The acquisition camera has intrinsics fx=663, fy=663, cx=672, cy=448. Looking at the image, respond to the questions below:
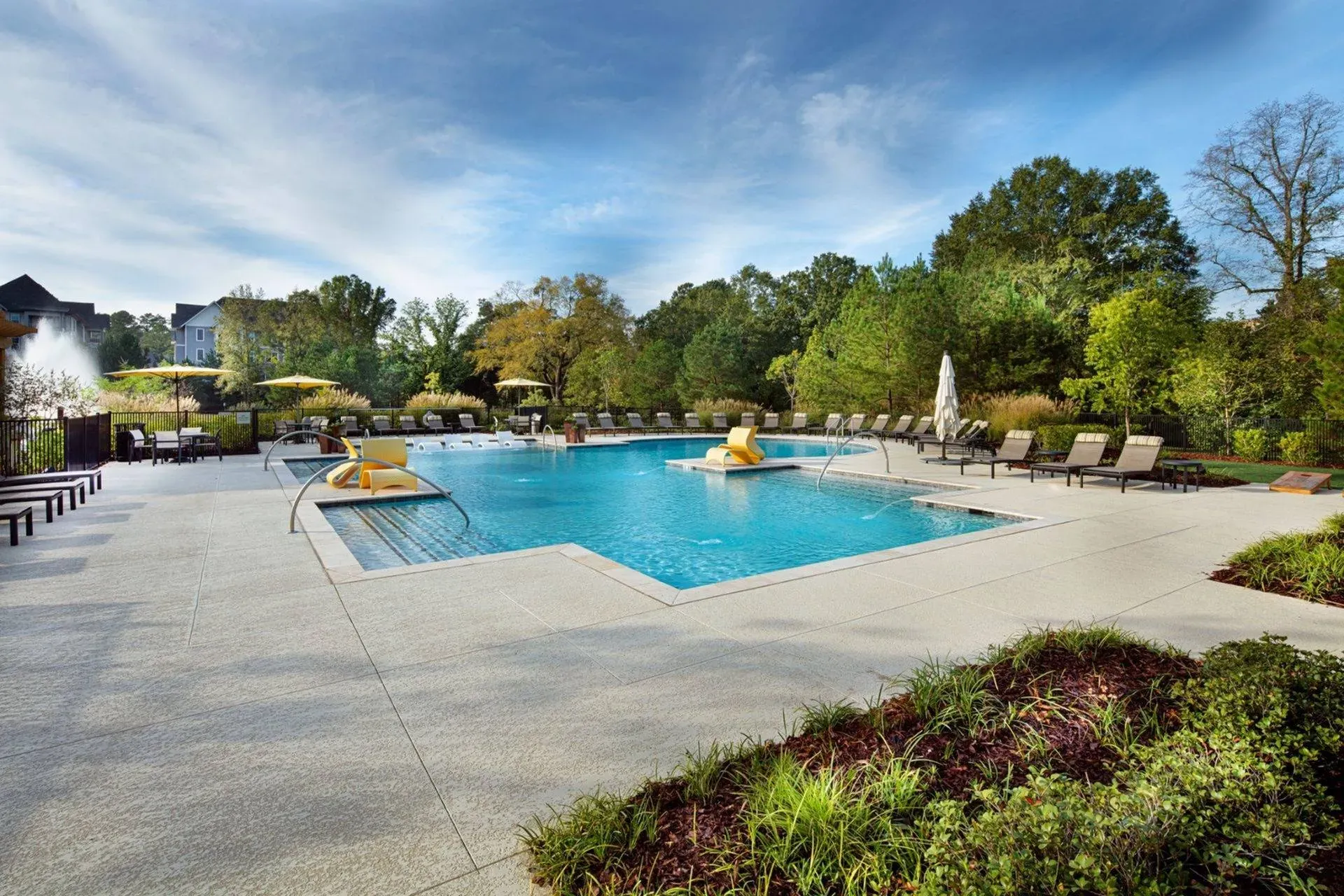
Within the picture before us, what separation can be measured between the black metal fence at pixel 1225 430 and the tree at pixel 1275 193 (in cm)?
810

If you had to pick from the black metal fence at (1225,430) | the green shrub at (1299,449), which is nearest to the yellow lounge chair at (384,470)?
the black metal fence at (1225,430)

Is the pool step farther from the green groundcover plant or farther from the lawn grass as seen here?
the lawn grass

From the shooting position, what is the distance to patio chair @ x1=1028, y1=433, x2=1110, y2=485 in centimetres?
1066

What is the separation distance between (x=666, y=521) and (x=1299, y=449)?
14.4 metres

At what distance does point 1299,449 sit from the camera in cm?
1412

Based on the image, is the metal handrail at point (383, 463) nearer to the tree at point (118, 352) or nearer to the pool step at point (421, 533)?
the pool step at point (421, 533)

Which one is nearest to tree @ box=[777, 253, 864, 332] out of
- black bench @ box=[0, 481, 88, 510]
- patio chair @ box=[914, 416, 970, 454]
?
patio chair @ box=[914, 416, 970, 454]

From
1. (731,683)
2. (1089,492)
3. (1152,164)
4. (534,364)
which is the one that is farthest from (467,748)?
(1152,164)

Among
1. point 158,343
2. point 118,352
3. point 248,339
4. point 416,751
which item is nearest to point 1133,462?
point 416,751

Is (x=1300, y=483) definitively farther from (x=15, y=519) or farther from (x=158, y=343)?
(x=158, y=343)

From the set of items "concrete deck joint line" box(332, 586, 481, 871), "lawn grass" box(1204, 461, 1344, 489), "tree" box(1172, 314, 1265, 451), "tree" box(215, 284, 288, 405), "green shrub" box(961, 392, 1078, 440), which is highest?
"tree" box(215, 284, 288, 405)

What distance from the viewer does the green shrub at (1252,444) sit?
46.9 ft

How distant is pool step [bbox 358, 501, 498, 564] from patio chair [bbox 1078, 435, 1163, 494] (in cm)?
901

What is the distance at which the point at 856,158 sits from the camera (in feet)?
62.9
